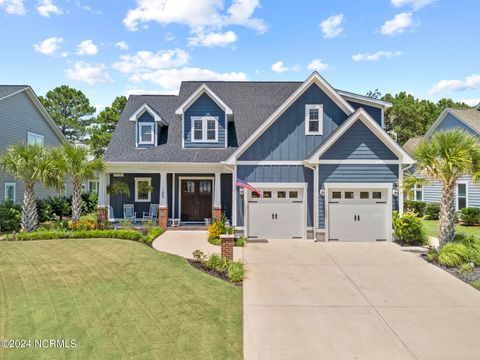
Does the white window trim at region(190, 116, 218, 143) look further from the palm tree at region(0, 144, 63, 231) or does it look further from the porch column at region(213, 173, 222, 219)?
the palm tree at region(0, 144, 63, 231)

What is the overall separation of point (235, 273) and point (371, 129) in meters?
9.25

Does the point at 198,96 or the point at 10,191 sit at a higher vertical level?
the point at 198,96

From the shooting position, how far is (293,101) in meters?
14.5

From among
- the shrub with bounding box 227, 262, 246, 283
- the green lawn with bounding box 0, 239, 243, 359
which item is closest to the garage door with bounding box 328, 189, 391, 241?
the shrub with bounding box 227, 262, 246, 283

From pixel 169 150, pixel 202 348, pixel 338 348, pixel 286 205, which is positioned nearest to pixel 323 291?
pixel 338 348

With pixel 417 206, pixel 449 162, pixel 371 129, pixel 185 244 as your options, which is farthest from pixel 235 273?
pixel 417 206

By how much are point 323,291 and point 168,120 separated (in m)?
14.8

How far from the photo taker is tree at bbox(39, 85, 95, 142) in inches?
1604

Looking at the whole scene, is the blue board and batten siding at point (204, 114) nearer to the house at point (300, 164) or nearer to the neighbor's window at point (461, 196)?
the house at point (300, 164)

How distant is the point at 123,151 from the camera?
17.7 meters

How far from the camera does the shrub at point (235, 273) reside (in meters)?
8.45

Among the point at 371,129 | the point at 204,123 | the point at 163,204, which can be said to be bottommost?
the point at 163,204

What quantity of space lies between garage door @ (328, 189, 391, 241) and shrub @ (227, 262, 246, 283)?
648 centimetres

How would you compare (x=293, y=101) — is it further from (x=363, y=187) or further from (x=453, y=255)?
(x=453, y=255)
